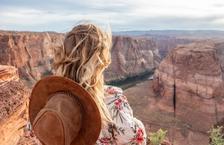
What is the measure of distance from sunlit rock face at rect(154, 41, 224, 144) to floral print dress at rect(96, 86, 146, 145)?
29426 mm

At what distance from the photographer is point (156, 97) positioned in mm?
40000

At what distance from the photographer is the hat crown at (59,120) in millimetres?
1803

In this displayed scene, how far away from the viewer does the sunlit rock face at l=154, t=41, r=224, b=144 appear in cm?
3344

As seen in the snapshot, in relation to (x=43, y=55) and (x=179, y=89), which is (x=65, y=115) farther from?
(x=43, y=55)

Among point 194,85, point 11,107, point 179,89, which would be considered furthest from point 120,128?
point 179,89

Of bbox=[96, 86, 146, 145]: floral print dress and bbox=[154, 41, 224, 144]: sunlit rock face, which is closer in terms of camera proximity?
bbox=[96, 86, 146, 145]: floral print dress

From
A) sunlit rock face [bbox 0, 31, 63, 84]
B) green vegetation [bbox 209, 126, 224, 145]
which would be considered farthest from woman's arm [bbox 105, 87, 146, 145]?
sunlit rock face [bbox 0, 31, 63, 84]

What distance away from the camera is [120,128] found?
2.11 m

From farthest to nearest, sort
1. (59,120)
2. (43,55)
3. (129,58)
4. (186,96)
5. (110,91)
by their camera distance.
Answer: (129,58) → (43,55) → (186,96) → (110,91) → (59,120)

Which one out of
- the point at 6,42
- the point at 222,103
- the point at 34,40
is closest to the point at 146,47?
the point at 34,40

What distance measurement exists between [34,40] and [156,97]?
20.9 meters

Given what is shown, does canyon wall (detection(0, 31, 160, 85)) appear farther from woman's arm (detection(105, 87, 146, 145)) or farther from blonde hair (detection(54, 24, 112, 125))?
woman's arm (detection(105, 87, 146, 145))

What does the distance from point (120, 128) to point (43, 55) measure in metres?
52.2

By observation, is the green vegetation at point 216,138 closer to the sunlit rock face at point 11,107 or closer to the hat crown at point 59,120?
the sunlit rock face at point 11,107
